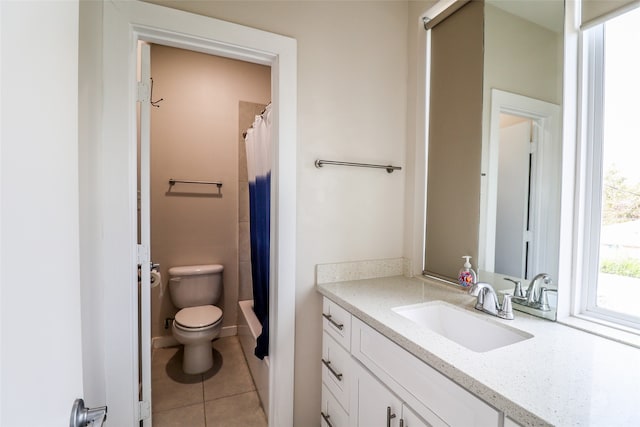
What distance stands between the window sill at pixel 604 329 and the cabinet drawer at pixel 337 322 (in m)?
0.82

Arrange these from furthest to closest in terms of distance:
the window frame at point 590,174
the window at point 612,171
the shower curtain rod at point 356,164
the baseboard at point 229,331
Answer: the baseboard at point 229,331 < the shower curtain rod at point 356,164 < the window frame at point 590,174 < the window at point 612,171

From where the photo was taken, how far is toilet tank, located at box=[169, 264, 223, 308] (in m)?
2.48

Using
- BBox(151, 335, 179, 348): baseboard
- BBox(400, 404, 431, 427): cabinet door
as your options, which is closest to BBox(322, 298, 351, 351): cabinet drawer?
BBox(400, 404, 431, 427): cabinet door

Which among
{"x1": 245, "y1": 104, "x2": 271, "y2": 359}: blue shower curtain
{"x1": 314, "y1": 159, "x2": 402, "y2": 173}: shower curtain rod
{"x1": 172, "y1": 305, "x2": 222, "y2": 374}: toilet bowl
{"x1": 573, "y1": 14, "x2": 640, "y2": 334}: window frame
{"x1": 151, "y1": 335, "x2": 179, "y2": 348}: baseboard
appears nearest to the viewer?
{"x1": 573, "y1": 14, "x2": 640, "y2": 334}: window frame

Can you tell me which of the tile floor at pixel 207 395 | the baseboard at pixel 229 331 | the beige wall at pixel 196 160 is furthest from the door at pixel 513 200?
the baseboard at pixel 229 331

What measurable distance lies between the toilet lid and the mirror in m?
1.81

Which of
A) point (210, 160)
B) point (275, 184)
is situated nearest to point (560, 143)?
point (275, 184)

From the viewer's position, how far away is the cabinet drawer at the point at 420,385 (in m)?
0.74

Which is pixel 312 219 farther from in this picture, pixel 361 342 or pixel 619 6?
pixel 619 6

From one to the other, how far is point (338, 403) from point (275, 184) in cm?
110

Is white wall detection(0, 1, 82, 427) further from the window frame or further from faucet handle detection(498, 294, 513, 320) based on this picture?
the window frame

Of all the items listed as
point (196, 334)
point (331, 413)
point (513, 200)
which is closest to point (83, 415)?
point (331, 413)

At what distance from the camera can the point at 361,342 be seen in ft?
3.94

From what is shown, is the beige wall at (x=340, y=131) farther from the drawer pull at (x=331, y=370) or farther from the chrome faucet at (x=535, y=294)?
the chrome faucet at (x=535, y=294)
